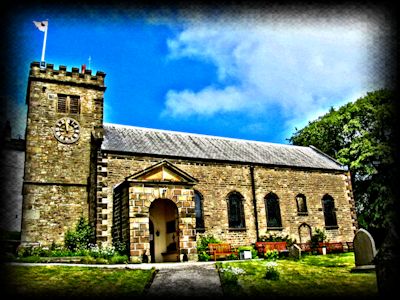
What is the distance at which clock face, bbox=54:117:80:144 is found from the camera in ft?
72.6

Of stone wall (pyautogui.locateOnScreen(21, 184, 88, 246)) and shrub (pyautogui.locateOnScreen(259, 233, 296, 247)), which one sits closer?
stone wall (pyautogui.locateOnScreen(21, 184, 88, 246))

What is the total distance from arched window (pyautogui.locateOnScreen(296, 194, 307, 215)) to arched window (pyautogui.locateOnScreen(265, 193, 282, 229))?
197 cm

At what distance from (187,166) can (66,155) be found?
766cm

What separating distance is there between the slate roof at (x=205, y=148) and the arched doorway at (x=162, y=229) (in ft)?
11.9

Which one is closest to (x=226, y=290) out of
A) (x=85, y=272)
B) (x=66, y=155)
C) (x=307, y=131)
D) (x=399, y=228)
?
(x=85, y=272)

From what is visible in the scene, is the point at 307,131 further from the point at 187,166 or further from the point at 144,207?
the point at 144,207

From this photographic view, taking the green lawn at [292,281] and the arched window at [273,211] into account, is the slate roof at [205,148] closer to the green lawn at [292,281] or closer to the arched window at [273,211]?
the arched window at [273,211]

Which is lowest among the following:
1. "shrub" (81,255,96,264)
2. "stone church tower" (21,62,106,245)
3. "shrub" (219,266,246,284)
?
"shrub" (219,266,246,284)

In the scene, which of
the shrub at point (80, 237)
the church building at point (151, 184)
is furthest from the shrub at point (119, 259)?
the shrub at point (80, 237)

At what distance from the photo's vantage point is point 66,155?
864 inches

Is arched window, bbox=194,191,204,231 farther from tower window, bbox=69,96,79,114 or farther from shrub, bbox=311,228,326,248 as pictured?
tower window, bbox=69,96,79,114

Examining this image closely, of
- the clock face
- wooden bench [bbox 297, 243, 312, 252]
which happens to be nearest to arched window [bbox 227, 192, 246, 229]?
wooden bench [bbox 297, 243, 312, 252]

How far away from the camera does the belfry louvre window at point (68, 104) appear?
22797 millimetres

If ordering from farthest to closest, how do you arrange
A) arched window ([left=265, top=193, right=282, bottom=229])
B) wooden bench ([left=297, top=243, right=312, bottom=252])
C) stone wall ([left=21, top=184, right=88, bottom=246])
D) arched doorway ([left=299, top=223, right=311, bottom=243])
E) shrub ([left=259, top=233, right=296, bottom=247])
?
arched doorway ([left=299, top=223, right=311, bottom=243]) → arched window ([left=265, top=193, right=282, bottom=229]) → shrub ([left=259, top=233, right=296, bottom=247]) → wooden bench ([left=297, top=243, right=312, bottom=252]) → stone wall ([left=21, top=184, right=88, bottom=246])
